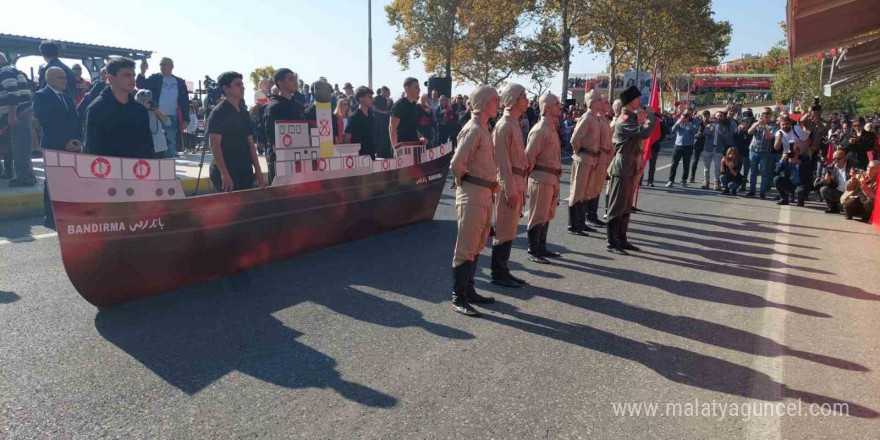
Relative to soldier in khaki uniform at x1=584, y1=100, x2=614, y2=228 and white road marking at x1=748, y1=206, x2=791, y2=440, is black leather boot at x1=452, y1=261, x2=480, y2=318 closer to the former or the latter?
white road marking at x1=748, y1=206, x2=791, y2=440

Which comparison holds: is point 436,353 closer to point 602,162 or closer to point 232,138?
point 232,138

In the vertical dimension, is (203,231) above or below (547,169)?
below

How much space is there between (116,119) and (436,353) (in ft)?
12.5

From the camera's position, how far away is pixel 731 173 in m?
14.2

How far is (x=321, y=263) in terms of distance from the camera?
6.82m

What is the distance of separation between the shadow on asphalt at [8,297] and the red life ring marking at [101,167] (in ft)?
4.90

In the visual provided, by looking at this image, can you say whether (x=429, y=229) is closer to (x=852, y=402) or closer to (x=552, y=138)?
(x=552, y=138)

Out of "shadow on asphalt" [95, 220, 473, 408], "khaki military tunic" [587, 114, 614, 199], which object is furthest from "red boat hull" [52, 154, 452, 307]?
"khaki military tunic" [587, 114, 614, 199]

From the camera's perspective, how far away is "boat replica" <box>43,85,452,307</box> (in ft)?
15.6

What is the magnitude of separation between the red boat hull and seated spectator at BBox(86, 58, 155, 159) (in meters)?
1.06

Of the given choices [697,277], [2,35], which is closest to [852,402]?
[697,277]

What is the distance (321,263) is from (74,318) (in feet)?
8.17

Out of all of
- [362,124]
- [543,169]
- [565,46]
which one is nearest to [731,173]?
[543,169]

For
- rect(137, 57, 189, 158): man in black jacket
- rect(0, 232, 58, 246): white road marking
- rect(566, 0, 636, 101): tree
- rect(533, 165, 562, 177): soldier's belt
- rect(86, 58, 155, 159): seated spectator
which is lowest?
rect(0, 232, 58, 246): white road marking
